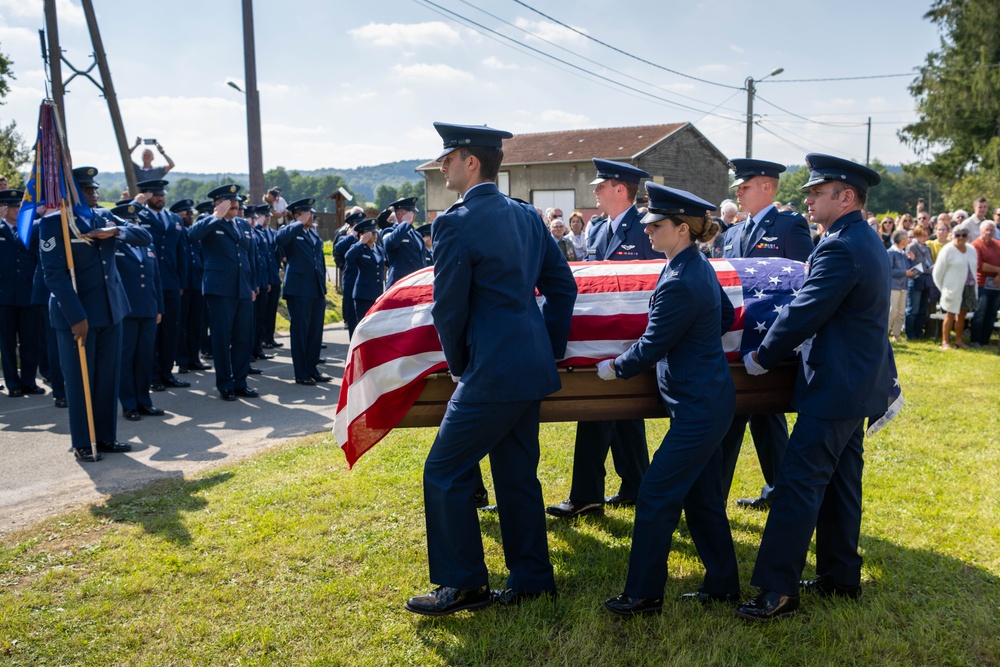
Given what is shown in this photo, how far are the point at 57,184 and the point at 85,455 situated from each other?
→ 72.9 inches

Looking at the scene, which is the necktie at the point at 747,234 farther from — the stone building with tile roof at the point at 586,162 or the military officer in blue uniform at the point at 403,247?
the stone building with tile roof at the point at 586,162

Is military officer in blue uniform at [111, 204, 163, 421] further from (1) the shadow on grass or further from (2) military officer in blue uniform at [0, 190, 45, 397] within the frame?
(1) the shadow on grass

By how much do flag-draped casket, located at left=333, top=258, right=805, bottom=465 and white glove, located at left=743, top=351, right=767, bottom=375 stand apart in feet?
0.47

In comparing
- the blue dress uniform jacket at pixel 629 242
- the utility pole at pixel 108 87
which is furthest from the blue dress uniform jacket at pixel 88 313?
the utility pole at pixel 108 87

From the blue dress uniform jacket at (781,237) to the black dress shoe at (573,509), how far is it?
1.68 metres

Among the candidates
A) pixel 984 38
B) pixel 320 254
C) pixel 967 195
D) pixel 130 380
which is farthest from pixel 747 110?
pixel 130 380

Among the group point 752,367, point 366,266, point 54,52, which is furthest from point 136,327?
point 54,52

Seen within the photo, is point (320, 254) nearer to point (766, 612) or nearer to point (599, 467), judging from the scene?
point (599, 467)

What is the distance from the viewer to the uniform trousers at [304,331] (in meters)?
8.52

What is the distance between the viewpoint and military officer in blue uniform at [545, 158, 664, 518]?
4383 mm

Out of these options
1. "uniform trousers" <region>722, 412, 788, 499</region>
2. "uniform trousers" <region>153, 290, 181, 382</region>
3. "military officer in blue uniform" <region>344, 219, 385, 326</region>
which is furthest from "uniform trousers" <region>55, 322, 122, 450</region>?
"uniform trousers" <region>722, 412, 788, 499</region>

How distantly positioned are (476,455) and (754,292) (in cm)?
157

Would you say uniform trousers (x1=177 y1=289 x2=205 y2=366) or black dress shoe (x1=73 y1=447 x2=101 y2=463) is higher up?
uniform trousers (x1=177 y1=289 x2=205 y2=366)

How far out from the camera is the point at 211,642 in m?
3.05
